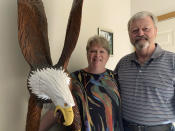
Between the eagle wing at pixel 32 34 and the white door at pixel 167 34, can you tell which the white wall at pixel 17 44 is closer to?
the eagle wing at pixel 32 34

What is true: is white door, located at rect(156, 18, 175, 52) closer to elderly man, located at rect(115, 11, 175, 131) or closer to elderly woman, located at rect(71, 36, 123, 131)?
elderly man, located at rect(115, 11, 175, 131)

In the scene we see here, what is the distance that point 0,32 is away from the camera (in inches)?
28.8

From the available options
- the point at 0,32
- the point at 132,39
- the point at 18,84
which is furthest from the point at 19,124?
the point at 132,39

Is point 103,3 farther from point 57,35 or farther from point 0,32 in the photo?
point 0,32

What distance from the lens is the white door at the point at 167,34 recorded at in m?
1.59

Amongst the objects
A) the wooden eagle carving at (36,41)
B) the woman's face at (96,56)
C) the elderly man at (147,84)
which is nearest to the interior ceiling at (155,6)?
the elderly man at (147,84)

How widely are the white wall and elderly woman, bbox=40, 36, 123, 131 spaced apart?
0.15m

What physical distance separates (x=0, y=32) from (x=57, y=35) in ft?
1.09

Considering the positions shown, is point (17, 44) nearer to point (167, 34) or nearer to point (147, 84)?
point (147, 84)

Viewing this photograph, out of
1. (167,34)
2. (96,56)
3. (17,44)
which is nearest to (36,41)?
(17,44)

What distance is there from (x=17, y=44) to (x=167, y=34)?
1.46 metres

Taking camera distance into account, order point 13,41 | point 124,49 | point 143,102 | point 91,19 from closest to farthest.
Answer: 1. point 13,41
2. point 143,102
3. point 91,19
4. point 124,49

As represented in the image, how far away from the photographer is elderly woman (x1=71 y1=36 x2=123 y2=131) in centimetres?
85

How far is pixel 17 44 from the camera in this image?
78 centimetres
